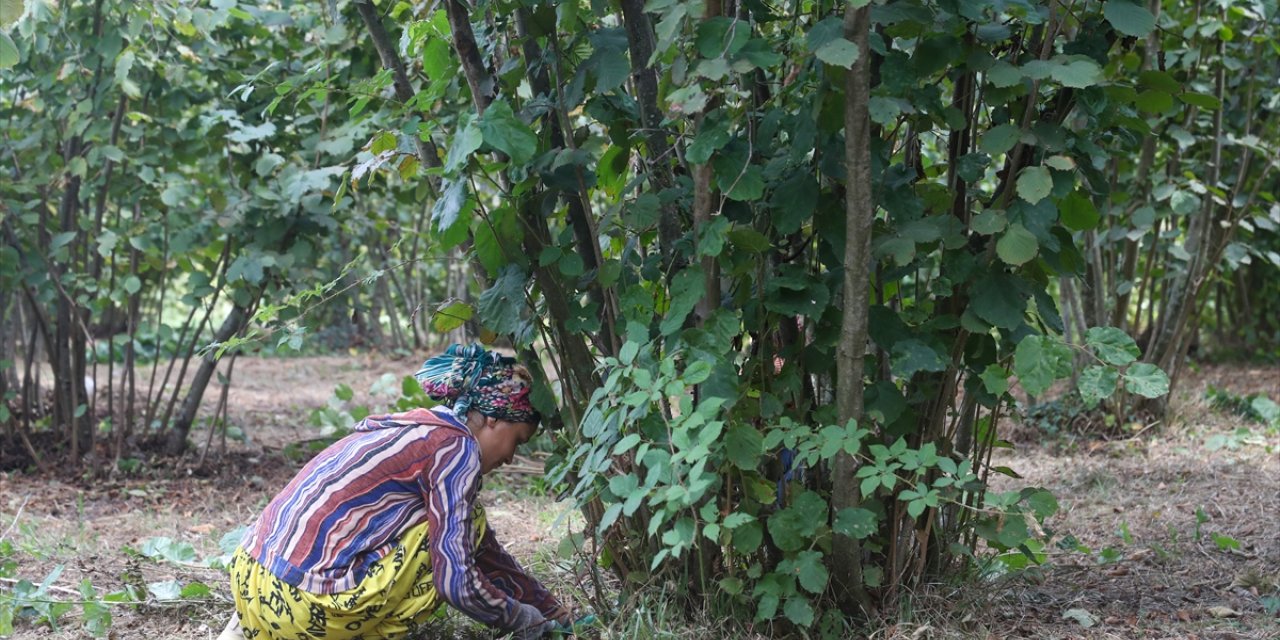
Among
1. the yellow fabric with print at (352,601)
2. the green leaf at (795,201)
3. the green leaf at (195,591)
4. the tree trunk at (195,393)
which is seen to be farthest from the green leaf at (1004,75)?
the tree trunk at (195,393)

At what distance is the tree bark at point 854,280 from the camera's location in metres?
2.01

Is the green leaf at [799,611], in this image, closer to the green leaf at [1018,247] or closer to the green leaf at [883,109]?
the green leaf at [1018,247]

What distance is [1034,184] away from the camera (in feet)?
6.88

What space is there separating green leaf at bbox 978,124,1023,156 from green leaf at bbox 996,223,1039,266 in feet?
0.54

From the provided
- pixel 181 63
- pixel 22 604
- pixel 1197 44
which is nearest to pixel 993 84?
pixel 22 604

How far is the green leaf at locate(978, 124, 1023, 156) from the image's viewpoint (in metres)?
2.15

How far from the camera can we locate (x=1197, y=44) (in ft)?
16.5

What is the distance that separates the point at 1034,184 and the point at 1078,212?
30 cm

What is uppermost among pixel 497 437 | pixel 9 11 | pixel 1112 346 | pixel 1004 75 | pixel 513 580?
pixel 9 11

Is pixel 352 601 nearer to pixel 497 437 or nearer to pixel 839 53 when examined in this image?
pixel 497 437

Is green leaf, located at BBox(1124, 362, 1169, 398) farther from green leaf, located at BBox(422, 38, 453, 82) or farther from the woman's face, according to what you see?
green leaf, located at BBox(422, 38, 453, 82)

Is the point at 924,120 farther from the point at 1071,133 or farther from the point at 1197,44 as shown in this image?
the point at 1197,44

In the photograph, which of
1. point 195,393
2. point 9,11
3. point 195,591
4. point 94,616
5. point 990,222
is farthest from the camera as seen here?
point 195,393

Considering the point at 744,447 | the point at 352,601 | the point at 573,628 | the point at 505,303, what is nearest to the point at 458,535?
the point at 352,601
